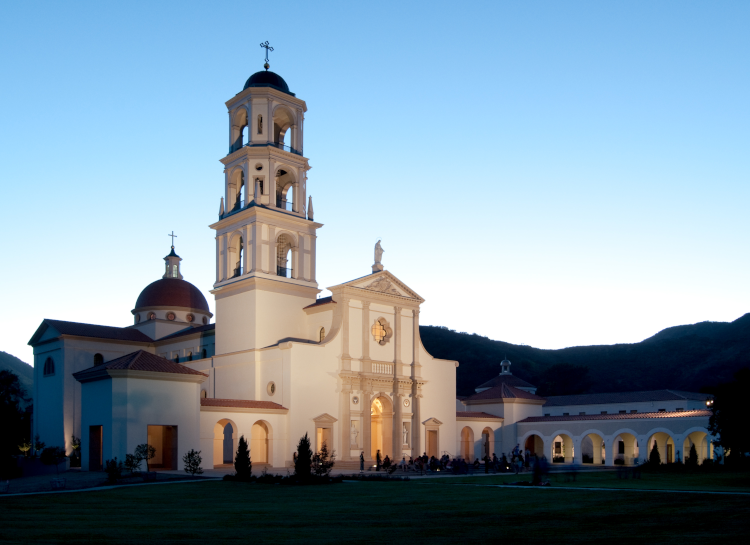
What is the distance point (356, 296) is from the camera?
4903 centimetres

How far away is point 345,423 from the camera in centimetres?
4684

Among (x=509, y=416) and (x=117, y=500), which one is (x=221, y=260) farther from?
(x=117, y=500)

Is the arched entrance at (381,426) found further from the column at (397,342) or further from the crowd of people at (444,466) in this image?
the column at (397,342)

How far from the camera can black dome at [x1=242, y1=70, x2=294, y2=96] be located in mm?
51594

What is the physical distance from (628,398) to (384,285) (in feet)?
93.9

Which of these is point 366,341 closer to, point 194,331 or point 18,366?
point 194,331

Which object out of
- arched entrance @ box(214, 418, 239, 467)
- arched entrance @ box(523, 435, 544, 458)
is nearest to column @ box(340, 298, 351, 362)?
arched entrance @ box(214, 418, 239, 467)

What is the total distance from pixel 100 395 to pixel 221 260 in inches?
594

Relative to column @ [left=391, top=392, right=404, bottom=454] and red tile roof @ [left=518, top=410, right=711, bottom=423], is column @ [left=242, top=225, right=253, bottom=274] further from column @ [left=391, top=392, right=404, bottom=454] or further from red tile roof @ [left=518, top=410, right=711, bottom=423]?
red tile roof @ [left=518, top=410, right=711, bottom=423]

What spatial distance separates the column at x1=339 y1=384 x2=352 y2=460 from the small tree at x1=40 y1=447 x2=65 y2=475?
16.5m

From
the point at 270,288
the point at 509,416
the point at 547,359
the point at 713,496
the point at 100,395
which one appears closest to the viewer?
the point at 713,496

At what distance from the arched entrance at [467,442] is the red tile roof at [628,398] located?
17386 millimetres

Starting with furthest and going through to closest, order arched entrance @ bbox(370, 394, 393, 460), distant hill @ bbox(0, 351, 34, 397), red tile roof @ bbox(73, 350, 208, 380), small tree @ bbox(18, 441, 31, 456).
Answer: distant hill @ bbox(0, 351, 34, 397) < small tree @ bbox(18, 441, 31, 456) < arched entrance @ bbox(370, 394, 393, 460) < red tile roof @ bbox(73, 350, 208, 380)

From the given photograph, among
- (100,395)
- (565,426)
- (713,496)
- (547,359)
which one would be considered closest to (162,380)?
(100,395)
